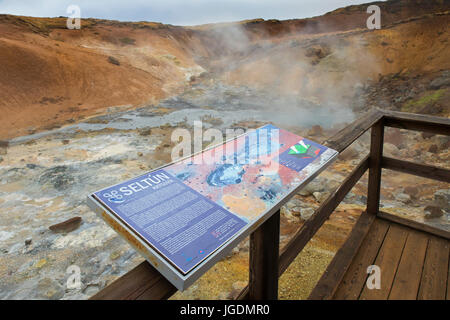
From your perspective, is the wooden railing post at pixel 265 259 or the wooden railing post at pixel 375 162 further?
the wooden railing post at pixel 375 162

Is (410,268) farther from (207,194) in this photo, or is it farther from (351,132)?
(207,194)

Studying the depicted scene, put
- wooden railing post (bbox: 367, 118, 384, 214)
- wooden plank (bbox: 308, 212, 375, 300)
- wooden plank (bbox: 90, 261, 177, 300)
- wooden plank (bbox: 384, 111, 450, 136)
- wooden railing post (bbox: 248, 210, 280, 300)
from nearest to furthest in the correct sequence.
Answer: wooden plank (bbox: 90, 261, 177, 300) → wooden railing post (bbox: 248, 210, 280, 300) → wooden plank (bbox: 308, 212, 375, 300) → wooden plank (bbox: 384, 111, 450, 136) → wooden railing post (bbox: 367, 118, 384, 214)

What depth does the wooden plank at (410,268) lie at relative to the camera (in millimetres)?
2123

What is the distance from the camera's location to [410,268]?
91.8 inches

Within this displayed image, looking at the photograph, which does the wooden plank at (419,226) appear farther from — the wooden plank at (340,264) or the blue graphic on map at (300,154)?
the blue graphic on map at (300,154)

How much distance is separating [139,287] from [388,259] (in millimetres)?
2195

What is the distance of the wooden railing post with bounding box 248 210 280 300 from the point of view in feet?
4.69

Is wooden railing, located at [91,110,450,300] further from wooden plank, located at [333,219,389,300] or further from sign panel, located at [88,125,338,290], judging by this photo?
wooden plank, located at [333,219,389,300]

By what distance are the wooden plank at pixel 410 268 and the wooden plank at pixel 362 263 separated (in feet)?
0.63

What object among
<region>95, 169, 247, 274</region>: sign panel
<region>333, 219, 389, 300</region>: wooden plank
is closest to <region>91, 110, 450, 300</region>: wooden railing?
<region>95, 169, 247, 274</region>: sign panel

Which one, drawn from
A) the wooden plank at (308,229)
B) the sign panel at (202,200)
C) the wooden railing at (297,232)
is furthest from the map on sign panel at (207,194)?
the wooden plank at (308,229)

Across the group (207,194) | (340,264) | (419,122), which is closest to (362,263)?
(340,264)

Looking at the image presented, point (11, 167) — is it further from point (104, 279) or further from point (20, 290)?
point (104, 279)
